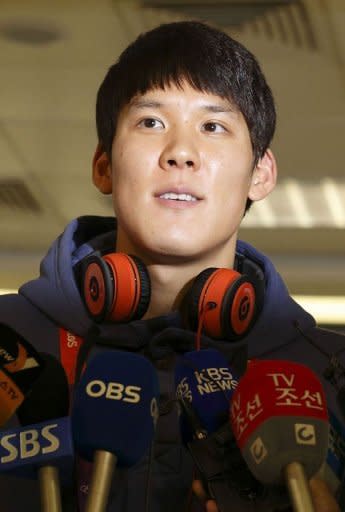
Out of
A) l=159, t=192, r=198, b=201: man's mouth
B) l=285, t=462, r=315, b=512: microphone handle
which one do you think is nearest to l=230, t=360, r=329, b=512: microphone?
l=285, t=462, r=315, b=512: microphone handle

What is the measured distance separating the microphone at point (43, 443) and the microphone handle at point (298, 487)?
210mm

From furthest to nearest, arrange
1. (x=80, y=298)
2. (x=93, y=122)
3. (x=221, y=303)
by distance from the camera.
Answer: (x=93, y=122) < (x=80, y=298) < (x=221, y=303)

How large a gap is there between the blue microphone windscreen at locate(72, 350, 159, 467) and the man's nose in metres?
0.46

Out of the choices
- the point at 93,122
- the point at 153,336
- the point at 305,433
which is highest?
the point at 305,433

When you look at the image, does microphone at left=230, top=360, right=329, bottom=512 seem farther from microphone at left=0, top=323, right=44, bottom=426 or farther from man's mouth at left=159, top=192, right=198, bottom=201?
man's mouth at left=159, top=192, right=198, bottom=201

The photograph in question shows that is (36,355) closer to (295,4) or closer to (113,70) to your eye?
(113,70)

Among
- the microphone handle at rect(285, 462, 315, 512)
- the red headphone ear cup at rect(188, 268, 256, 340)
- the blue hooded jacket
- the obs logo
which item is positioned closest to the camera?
the microphone handle at rect(285, 462, 315, 512)

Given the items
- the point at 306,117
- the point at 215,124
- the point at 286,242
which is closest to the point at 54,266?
the point at 215,124

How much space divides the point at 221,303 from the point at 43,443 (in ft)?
1.55

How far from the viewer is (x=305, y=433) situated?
1006 mm

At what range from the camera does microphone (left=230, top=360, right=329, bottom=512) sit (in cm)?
99

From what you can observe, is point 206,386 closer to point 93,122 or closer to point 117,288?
point 117,288

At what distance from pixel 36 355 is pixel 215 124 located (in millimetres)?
584

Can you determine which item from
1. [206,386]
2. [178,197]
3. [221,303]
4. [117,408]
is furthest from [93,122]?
[117,408]
